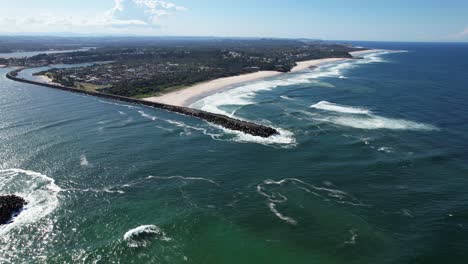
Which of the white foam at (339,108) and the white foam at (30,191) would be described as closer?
the white foam at (30,191)

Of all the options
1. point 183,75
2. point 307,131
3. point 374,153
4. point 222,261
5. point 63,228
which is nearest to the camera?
point 222,261

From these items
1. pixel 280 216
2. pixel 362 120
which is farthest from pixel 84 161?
pixel 362 120

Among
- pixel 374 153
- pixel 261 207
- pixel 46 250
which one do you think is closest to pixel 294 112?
pixel 374 153

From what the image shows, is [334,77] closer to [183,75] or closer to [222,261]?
[183,75]

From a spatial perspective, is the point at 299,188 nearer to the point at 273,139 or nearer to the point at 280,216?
the point at 280,216

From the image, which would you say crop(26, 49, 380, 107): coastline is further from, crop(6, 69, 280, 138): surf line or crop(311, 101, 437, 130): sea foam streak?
crop(311, 101, 437, 130): sea foam streak

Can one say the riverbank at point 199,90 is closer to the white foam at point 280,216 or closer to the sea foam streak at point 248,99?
the sea foam streak at point 248,99

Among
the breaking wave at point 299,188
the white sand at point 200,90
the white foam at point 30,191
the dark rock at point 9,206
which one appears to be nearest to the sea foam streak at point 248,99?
the white sand at point 200,90
